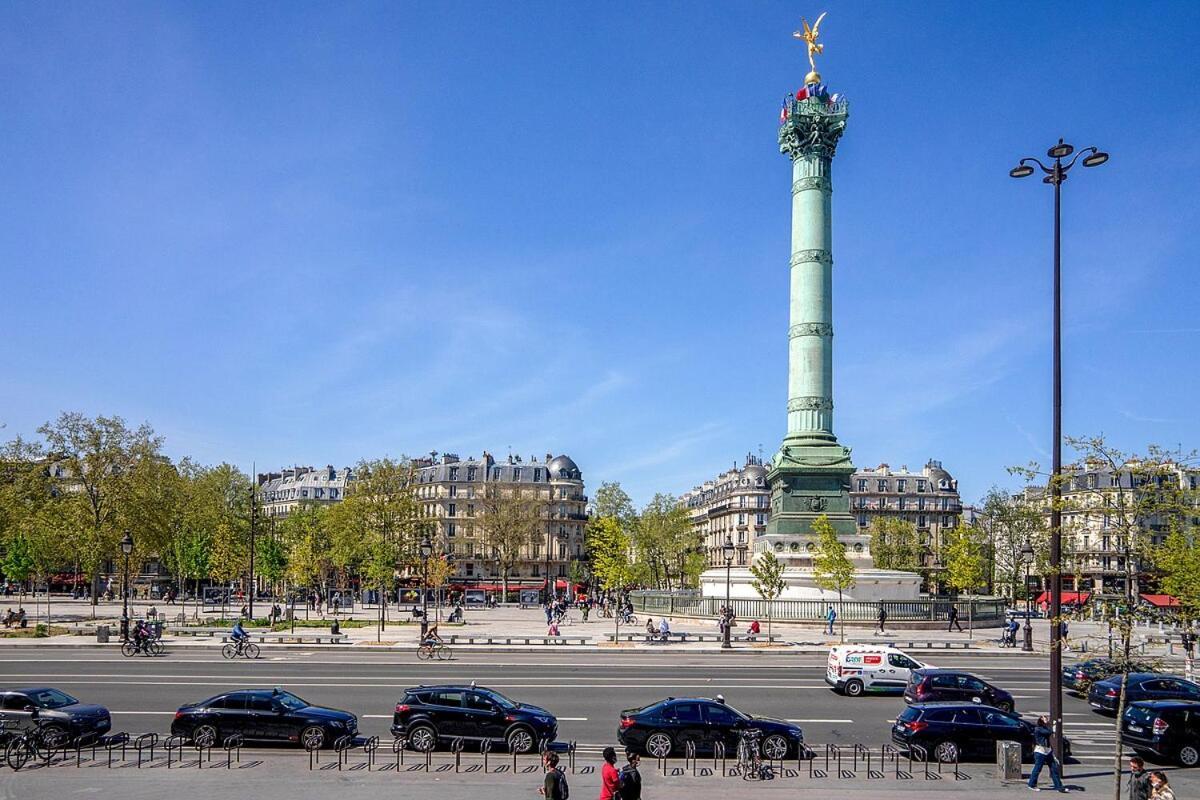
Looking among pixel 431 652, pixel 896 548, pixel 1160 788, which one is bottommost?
pixel 431 652

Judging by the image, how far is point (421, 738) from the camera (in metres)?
20.8

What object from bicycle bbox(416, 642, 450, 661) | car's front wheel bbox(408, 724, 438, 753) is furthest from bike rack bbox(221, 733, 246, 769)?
bicycle bbox(416, 642, 450, 661)

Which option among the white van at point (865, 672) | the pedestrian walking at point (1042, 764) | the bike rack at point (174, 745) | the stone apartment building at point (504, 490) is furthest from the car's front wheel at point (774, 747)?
the stone apartment building at point (504, 490)

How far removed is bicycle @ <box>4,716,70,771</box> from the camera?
1903cm

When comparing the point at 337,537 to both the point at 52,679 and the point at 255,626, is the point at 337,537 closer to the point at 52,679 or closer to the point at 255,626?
the point at 255,626

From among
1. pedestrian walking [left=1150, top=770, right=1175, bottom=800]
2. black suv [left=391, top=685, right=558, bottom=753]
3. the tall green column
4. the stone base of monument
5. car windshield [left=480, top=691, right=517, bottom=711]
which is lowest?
the stone base of monument

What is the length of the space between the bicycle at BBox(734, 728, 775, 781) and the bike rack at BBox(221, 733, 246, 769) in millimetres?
9568

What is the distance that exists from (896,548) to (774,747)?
252 ft

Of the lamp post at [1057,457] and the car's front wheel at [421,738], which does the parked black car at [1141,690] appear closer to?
the lamp post at [1057,457]

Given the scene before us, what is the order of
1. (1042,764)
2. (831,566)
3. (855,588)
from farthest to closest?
1. (855,588)
2. (831,566)
3. (1042,764)

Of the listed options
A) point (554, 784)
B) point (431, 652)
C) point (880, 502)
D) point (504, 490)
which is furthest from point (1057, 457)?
point (880, 502)

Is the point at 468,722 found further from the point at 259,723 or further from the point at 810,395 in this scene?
the point at 810,395

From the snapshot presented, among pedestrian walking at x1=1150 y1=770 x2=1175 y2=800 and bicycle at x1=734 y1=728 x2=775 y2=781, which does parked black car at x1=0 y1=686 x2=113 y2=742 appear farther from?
pedestrian walking at x1=1150 y1=770 x2=1175 y2=800

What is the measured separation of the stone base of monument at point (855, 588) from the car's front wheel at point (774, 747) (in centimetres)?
3964
